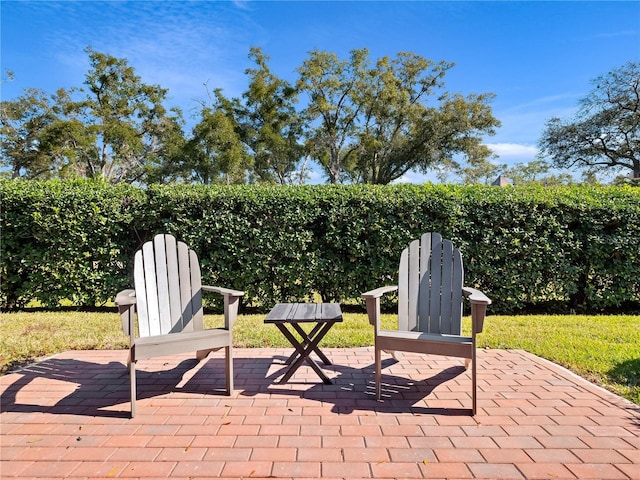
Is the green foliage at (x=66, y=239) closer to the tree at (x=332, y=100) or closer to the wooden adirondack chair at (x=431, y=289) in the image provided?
the wooden adirondack chair at (x=431, y=289)

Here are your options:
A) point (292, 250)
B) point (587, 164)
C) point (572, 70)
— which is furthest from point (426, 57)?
point (292, 250)

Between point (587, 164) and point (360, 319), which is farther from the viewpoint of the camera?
point (587, 164)

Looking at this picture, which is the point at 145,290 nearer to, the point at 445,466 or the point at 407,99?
the point at 445,466

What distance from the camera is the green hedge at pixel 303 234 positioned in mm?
5520

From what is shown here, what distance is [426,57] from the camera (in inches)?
942

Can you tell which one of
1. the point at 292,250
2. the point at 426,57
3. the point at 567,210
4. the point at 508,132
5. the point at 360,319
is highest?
the point at 426,57

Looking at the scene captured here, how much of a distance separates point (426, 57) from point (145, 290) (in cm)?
2530

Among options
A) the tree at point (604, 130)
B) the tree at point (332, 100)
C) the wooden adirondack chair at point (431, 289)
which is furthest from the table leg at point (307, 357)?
the tree at point (604, 130)

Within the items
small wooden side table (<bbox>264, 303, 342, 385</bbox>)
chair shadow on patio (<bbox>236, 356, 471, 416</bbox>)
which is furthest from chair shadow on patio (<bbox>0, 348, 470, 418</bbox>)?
small wooden side table (<bbox>264, 303, 342, 385</bbox>)

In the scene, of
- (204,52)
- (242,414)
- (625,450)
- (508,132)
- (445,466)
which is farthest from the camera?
(508,132)

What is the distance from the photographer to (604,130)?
74.4 ft

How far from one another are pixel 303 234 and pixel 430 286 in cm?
255

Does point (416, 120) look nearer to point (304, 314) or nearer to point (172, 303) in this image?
point (304, 314)

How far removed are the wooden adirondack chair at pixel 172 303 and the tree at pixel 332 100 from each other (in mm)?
21933
